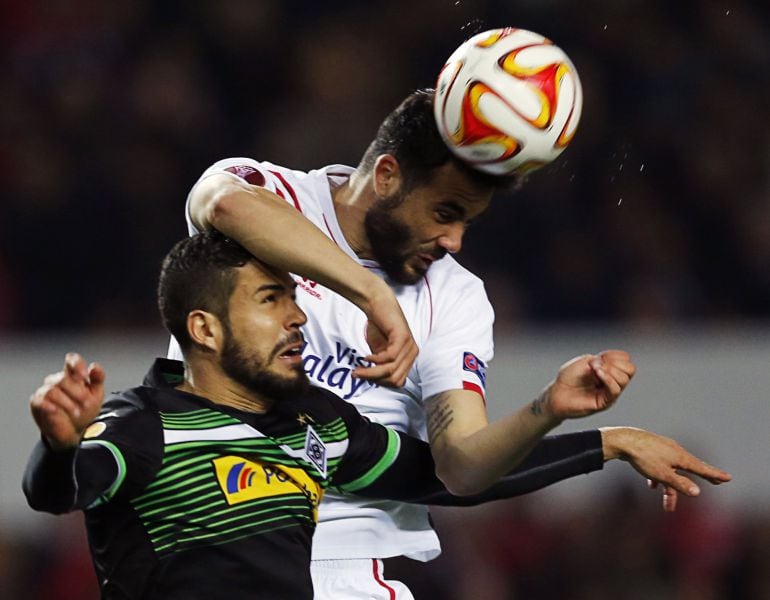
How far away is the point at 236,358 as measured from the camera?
3.59 m

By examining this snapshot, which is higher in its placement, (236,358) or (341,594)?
(236,358)

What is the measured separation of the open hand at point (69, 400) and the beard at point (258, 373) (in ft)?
2.18

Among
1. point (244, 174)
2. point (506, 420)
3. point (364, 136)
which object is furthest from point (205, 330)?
point (364, 136)

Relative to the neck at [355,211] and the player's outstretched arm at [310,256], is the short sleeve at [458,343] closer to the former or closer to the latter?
the neck at [355,211]

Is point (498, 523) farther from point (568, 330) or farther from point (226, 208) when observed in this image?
point (226, 208)

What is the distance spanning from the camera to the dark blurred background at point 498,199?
737cm

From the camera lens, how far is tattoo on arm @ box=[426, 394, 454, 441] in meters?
4.12

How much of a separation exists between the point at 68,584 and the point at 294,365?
4.08 metres

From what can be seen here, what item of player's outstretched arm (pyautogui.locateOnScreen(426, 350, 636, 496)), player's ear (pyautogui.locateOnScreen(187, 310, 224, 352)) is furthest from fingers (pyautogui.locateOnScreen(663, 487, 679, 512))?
player's ear (pyautogui.locateOnScreen(187, 310, 224, 352))

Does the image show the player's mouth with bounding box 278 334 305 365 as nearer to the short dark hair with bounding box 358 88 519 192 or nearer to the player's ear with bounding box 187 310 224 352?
the player's ear with bounding box 187 310 224 352

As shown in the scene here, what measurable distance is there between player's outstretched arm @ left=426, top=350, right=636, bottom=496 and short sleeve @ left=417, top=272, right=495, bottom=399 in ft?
0.14

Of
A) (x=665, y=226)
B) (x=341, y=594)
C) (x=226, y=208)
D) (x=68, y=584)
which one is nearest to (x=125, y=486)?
(x=226, y=208)

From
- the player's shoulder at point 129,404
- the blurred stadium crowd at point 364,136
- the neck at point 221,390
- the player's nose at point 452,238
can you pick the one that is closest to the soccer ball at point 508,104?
the player's nose at point 452,238

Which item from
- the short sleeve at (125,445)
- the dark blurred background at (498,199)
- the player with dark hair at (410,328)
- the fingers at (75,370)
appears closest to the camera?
the fingers at (75,370)
